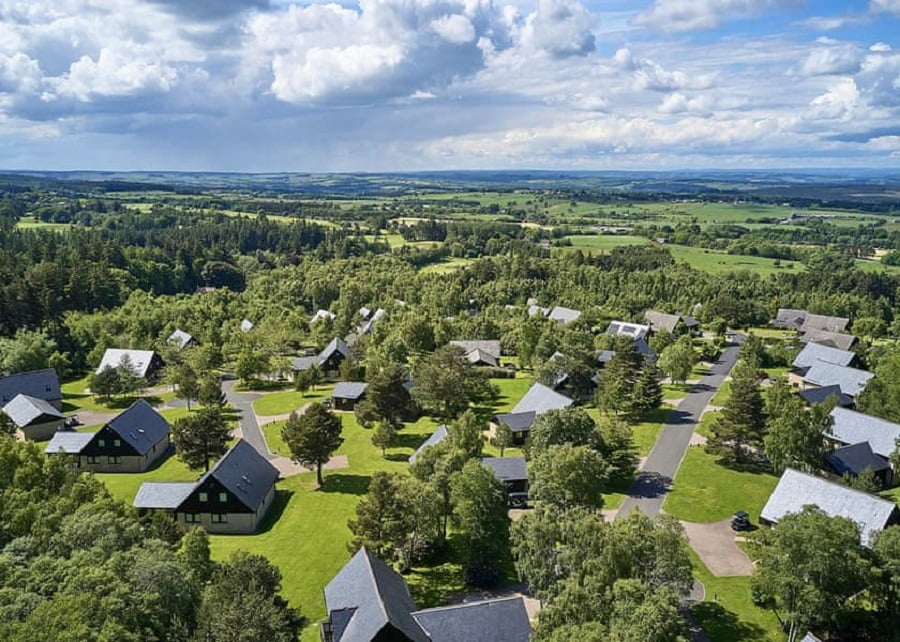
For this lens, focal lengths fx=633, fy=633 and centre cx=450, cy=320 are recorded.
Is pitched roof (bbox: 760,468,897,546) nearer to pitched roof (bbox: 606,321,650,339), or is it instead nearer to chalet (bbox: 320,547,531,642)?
chalet (bbox: 320,547,531,642)

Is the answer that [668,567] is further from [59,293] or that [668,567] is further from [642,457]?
[59,293]

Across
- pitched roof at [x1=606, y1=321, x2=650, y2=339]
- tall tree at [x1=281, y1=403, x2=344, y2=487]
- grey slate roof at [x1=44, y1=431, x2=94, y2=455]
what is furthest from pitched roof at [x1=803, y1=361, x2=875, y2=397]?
grey slate roof at [x1=44, y1=431, x2=94, y2=455]

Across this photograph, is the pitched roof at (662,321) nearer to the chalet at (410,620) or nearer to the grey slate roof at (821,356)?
the grey slate roof at (821,356)

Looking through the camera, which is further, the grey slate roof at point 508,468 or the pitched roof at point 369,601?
the grey slate roof at point 508,468

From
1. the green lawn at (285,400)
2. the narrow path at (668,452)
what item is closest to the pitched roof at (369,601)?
the narrow path at (668,452)

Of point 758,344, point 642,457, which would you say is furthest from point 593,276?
point 642,457
